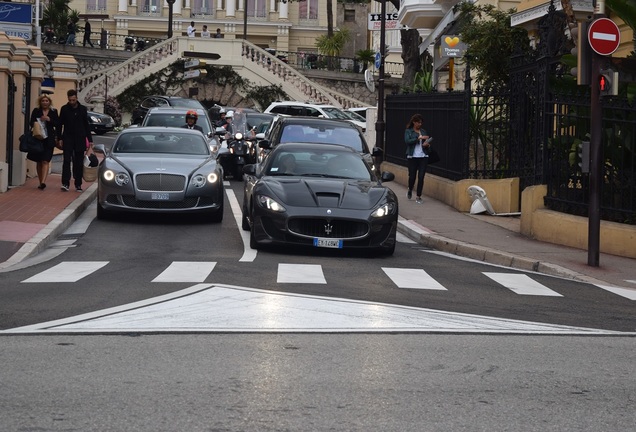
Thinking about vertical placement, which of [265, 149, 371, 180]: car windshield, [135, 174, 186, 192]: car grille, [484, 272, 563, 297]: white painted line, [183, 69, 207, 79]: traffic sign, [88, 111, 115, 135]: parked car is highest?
[183, 69, 207, 79]: traffic sign

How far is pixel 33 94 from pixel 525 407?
2254 cm

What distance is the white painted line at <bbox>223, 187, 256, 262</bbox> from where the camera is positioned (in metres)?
15.3

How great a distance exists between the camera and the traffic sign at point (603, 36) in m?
15.0

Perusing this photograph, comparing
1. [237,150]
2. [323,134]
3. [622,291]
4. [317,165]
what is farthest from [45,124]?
[622,291]

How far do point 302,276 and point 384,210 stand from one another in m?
2.96

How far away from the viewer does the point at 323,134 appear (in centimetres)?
2230

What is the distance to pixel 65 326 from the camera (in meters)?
9.49

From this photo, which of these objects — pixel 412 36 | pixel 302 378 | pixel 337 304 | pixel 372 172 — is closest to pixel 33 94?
pixel 372 172

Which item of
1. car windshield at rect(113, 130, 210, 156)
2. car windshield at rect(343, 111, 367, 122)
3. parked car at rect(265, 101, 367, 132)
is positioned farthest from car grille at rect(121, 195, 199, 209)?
car windshield at rect(343, 111, 367, 122)

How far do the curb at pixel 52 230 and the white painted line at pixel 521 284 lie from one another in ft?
18.5

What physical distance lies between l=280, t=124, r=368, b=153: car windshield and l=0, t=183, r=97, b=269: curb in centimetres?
380

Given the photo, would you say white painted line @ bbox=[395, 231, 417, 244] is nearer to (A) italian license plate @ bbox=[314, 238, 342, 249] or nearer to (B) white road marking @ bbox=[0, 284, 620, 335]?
(A) italian license plate @ bbox=[314, 238, 342, 249]

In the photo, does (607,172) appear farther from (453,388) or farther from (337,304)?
(453,388)

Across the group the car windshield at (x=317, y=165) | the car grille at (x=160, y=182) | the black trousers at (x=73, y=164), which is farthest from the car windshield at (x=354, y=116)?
the car windshield at (x=317, y=165)
